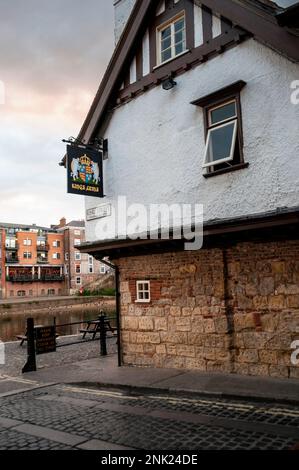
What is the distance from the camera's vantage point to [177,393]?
7582mm

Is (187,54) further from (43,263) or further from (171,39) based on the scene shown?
(43,263)

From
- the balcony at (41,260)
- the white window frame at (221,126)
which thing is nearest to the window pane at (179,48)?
the white window frame at (221,126)

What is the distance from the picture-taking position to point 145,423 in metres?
5.92

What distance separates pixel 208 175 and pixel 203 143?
79cm

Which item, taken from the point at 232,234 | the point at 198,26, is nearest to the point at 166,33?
the point at 198,26

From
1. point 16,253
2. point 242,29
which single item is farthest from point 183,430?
point 16,253

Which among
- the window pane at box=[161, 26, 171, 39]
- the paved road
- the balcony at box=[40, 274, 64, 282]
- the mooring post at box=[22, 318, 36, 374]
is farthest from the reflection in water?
the balcony at box=[40, 274, 64, 282]

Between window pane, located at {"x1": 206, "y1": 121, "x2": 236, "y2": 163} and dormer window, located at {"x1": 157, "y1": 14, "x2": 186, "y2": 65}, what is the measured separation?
2340 mm

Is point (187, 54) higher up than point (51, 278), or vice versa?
point (187, 54)

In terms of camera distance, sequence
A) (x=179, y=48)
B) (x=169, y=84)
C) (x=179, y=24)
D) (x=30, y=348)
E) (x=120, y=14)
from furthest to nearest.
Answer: (x=120, y=14), (x=30, y=348), (x=179, y=24), (x=179, y=48), (x=169, y=84)

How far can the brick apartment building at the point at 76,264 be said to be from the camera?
75.7 metres

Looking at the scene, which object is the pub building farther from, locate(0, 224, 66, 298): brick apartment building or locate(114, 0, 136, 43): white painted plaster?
locate(0, 224, 66, 298): brick apartment building

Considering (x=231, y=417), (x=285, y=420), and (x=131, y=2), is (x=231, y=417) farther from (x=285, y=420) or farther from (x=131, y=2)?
(x=131, y=2)

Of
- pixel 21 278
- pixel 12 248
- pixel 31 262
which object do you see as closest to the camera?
pixel 21 278
